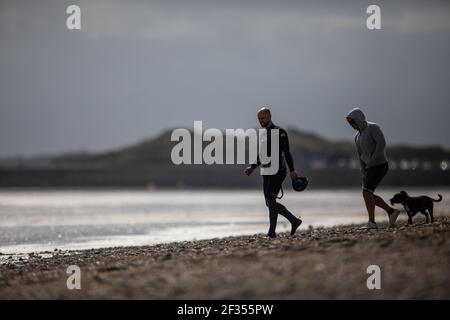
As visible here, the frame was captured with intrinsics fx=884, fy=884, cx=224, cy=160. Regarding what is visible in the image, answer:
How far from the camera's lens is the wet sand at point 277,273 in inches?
387

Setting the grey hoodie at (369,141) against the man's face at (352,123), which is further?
the man's face at (352,123)

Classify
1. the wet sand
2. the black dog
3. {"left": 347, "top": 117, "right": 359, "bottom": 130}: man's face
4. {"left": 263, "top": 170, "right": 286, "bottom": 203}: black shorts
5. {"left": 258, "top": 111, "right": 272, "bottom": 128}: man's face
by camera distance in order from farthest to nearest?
the black dog < {"left": 347, "top": 117, "right": 359, "bottom": 130}: man's face < {"left": 263, "top": 170, "right": 286, "bottom": 203}: black shorts < {"left": 258, "top": 111, "right": 272, "bottom": 128}: man's face < the wet sand

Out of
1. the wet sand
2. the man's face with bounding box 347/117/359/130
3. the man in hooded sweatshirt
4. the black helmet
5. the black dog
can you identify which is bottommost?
the wet sand

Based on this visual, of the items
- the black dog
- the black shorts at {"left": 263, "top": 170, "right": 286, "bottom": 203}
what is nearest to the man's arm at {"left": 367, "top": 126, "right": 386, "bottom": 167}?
the black shorts at {"left": 263, "top": 170, "right": 286, "bottom": 203}

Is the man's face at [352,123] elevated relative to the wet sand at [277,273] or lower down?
elevated

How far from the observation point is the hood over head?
14547 mm

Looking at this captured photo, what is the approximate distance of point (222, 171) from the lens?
125875 mm

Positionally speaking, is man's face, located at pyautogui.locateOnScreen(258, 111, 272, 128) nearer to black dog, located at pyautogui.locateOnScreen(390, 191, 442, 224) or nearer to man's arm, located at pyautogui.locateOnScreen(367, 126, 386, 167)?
man's arm, located at pyautogui.locateOnScreen(367, 126, 386, 167)

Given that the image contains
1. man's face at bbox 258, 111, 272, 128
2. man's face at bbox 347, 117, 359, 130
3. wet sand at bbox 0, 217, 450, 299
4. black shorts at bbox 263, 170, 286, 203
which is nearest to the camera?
wet sand at bbox 0, 217, 450, 299

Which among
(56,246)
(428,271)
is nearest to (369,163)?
(428,271)

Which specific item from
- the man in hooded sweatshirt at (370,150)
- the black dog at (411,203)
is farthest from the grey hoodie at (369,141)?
the black dog at (411,203)

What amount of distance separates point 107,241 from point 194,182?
328 ft

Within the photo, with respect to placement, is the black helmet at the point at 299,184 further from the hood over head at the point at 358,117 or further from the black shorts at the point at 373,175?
the hood over head at the point at 358,117
